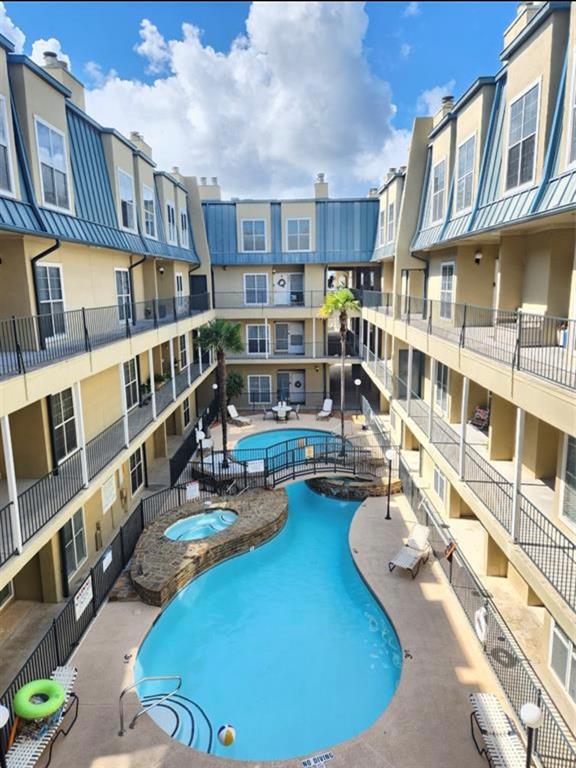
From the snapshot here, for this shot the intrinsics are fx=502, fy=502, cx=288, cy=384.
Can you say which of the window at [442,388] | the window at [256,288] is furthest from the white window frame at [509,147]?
the window at [256,288]

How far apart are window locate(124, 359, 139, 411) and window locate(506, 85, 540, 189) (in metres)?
14.3

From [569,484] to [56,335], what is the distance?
13.2 m

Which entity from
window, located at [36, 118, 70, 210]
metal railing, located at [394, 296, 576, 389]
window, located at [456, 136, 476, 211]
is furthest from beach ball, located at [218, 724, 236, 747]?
window, located at [456, 136, 476, 211]

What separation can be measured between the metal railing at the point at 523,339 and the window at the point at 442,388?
2283mm

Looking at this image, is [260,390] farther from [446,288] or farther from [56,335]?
[56,335]

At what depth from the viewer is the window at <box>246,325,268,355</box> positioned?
33156mm

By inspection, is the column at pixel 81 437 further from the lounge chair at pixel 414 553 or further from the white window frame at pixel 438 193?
the white window frame at pixel 438 193

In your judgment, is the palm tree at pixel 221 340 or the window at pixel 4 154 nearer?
the window at pixel 4 154

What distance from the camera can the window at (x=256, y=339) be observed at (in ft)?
109

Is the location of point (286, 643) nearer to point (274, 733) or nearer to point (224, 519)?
point (274, 733)

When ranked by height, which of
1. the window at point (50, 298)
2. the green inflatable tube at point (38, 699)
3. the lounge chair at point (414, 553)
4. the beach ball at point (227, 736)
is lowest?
the beach ball at point (227, 736)

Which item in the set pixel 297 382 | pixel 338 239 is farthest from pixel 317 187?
pixel 297 382

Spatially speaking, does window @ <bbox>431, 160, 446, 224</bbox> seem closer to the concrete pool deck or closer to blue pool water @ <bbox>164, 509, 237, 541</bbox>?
the concrete pool deck

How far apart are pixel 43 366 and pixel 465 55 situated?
9.89m
